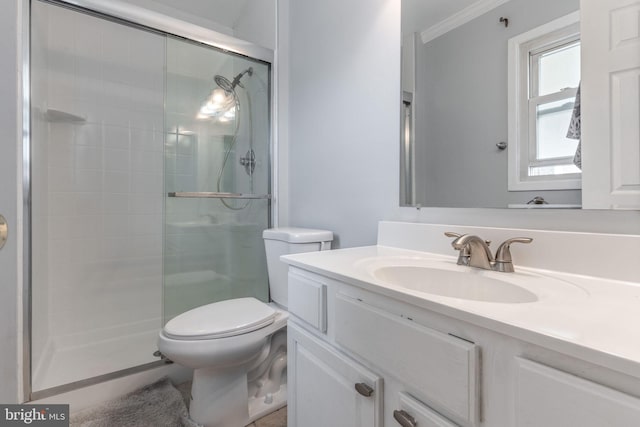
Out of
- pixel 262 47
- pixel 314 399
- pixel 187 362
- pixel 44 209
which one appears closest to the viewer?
pixel 314 399

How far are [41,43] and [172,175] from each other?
0.92 meters

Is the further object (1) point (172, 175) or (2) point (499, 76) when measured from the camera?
(1) point (172, 175)

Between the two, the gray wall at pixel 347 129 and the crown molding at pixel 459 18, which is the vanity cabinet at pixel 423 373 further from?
the crown molding at pixel 459 18

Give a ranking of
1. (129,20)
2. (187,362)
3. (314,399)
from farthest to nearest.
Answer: (129,20) → (187,362) → (314,399)

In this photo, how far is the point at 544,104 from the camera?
823 mm

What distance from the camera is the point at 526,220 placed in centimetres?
85

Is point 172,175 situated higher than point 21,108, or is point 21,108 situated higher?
point 21,108

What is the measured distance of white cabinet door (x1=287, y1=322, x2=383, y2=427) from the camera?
0.67 m

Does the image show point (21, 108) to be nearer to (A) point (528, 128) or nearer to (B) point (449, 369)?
(B) point (449, 369)

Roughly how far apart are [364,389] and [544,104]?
2.87ft

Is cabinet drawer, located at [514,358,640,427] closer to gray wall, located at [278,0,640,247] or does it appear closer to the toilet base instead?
gray wall, located at [278,0,640,247]

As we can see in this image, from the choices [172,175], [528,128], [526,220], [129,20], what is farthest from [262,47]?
[526,220]

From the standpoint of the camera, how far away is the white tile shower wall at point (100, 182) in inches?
70.6

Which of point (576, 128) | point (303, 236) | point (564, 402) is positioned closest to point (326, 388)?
point (564, 402)
